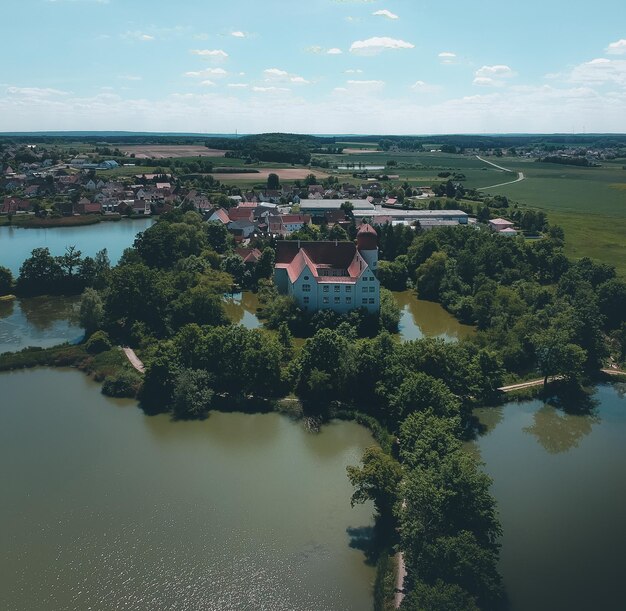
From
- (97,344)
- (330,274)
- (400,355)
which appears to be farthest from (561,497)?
(97,344)

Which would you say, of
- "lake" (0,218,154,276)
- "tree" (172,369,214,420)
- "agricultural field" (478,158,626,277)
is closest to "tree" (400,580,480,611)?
"tree" (172,369,214,420)

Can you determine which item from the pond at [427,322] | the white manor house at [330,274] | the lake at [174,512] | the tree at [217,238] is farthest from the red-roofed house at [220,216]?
the lake at [174,512]

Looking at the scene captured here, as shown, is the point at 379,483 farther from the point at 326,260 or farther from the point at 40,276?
the point at 40,276

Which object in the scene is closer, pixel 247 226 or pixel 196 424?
pixel 196 424

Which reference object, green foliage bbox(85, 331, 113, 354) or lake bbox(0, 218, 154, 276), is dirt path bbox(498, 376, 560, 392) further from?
lake bbox(0, 218, 154, 276)

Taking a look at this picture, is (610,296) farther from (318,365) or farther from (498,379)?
(318,365)

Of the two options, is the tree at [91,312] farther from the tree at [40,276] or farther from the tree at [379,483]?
the tree at [379,483]

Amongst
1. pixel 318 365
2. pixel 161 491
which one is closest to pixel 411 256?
pixel 318 365
